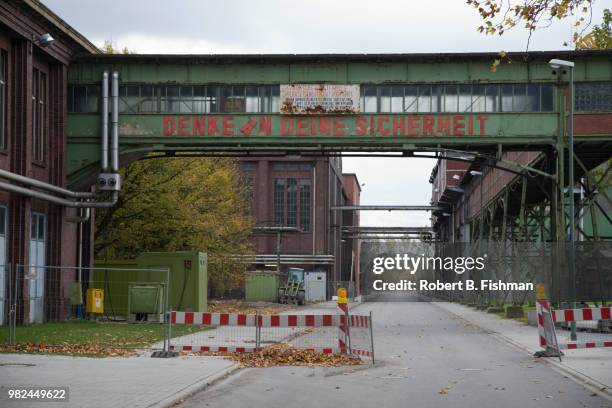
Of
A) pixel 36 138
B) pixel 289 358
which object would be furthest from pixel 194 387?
pixel 36 138

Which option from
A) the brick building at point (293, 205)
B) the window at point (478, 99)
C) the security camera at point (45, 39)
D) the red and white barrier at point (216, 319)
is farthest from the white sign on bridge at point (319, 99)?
the brick building at point (293, 205)

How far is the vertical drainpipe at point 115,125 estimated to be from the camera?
34.7 metres

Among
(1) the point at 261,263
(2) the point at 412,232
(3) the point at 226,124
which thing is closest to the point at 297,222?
(1) the point at 261,263

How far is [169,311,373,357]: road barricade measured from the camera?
20797 millimetres

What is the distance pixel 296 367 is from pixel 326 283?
6744cm

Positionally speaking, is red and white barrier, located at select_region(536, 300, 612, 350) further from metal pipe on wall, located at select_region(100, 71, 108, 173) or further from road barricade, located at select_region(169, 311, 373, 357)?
metal pipe on wall, located at select_region(100, 71, 108, 173)

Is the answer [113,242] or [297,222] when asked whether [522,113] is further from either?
[297,222]

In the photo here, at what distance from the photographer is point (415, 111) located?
35.2 metres

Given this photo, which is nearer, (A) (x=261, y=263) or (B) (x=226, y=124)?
(B) (x=226, y=124)

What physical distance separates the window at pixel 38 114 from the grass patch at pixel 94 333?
5.88 meters

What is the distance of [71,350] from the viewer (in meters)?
21.0

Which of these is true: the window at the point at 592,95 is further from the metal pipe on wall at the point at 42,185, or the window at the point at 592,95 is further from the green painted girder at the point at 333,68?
the metal pipe on wall at the point at 42,185

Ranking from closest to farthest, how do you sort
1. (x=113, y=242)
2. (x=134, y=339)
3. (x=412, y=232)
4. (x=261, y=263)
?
(x=134, y=339), (x=113, y=242), (x=261, y=263), (x=412, y=232)

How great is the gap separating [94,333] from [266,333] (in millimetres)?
4927
